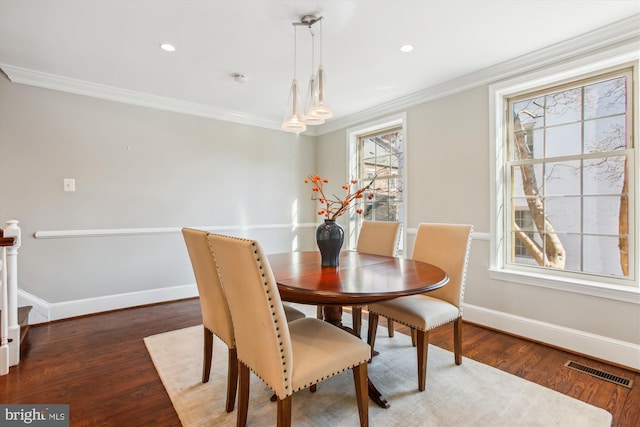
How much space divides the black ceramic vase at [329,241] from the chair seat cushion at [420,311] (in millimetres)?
447

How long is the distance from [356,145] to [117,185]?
9.99 feet

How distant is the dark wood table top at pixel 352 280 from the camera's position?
137 centimetres

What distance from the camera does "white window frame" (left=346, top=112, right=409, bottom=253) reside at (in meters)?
3.59

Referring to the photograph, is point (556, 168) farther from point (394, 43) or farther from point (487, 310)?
point (394, 43)

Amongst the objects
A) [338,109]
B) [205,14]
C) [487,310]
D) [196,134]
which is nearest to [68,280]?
[196,134]

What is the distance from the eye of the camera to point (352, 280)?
1.58 meters

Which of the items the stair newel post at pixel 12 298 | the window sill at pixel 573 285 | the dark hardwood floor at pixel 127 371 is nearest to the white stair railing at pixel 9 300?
the stair newel post at pixel 12 298

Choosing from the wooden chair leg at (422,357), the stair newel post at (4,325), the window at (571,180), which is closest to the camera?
the wooden chair leg at (422,357)

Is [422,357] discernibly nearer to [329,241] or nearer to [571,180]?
[329,241]

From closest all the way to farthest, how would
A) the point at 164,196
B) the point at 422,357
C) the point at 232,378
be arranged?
1. the point at 232,378
2. the point at 422,357
3. the point at 164,196

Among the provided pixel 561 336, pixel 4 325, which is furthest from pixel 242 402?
pixel 561 336

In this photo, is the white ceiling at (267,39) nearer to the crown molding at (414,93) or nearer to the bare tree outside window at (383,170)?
the crown molding at (414,93)

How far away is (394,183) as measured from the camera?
3955 mm

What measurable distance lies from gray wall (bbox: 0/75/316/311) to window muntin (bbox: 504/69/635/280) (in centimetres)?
309
